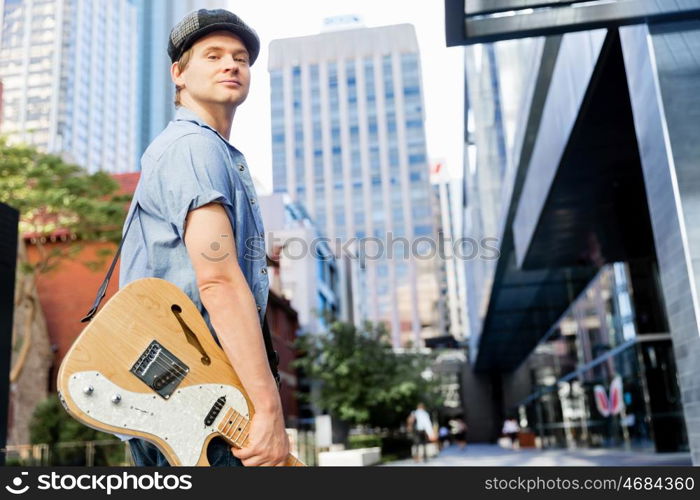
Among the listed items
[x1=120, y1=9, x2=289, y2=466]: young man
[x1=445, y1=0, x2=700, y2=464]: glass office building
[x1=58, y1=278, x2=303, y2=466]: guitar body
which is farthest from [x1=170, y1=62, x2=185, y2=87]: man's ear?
[x1=445, y1=0, x2=700, y2=464]: glass office building

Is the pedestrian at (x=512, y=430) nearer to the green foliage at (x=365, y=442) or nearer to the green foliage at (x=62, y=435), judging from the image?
the green foliage at (x=365, y=442)

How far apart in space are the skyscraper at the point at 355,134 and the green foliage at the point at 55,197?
13.2 ft

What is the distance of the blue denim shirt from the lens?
1312 mm

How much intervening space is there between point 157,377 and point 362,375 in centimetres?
2121

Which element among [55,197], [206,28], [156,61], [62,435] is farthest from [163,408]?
[62,435]

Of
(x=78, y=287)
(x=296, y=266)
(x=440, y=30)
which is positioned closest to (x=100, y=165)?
(x=78, y=287)

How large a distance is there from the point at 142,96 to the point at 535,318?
20609mm

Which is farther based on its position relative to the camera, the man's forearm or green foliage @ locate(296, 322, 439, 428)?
green foliage @ locate(296, 322, 439, 428)

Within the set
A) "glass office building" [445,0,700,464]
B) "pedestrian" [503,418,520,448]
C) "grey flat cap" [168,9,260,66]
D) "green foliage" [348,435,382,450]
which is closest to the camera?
"grey flat cap" [168,9,260,66]

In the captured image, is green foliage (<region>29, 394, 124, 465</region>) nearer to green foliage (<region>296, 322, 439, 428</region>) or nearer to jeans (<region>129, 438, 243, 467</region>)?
green foliage (<region>296, 322, 439, 428</region>)

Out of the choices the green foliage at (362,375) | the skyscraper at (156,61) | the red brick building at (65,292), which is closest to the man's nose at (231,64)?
the skyscraper at (156,61)

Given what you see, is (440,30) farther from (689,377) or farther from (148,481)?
(148,481)

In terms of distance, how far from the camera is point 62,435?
16.6 metres

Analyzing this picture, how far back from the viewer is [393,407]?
22.1 metres
